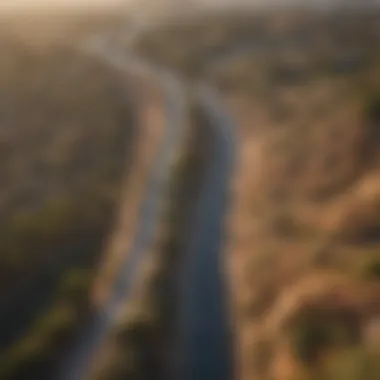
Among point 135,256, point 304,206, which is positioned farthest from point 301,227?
point 135,256

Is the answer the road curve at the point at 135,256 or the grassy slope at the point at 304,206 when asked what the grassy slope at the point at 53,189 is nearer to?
the road curve at the point at 135,256

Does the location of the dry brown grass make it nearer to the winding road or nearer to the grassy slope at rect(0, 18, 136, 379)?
the winding road

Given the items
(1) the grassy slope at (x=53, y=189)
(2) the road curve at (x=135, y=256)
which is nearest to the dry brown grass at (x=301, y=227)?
(2) the road curve at (x=135, y=256)

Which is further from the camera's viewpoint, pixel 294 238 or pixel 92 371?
pixel 294 238

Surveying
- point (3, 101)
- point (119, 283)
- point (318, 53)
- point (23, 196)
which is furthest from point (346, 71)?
point (119, 283)

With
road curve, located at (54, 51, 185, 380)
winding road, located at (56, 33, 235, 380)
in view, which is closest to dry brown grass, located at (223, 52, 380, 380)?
winding road, located at (56, 33, 235, 380)

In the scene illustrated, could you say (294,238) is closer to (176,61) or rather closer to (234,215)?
(234,215)

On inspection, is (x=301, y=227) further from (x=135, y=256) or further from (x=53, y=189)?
(x=53, y=189)

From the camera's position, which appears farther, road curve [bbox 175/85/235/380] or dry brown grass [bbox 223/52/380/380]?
road curve [bbox 175/85/235/380]
